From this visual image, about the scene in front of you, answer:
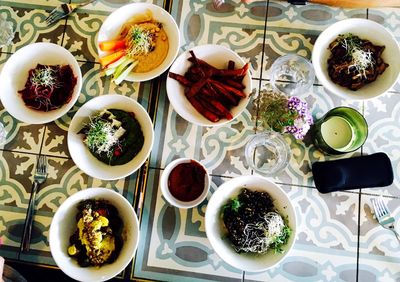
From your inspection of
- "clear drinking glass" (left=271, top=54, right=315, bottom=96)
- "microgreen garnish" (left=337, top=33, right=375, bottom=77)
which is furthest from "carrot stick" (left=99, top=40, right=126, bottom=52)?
"microgreen garnish" (left=337, top=33, right=375, bottom=77)

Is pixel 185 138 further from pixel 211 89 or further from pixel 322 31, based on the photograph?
pixel 322 31

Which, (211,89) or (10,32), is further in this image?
(10,32)

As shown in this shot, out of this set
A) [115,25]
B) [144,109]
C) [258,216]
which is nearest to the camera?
[258,216]

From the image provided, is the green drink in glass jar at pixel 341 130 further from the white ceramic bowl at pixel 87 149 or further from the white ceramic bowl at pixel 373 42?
the white ceramic bowl at pixel 87 149

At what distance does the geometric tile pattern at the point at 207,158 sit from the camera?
160 centimetres

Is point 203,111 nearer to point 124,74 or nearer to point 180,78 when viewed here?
point 180,78

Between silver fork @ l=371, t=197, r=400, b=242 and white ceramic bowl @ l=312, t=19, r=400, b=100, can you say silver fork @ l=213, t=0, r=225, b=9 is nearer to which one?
white ceramic bowl @ l=312, t=19, r=400, b=100

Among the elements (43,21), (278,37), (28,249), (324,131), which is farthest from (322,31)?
(28,249)

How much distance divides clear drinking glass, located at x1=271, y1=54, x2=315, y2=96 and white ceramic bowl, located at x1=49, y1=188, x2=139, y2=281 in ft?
2.38

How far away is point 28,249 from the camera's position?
162 centimetres

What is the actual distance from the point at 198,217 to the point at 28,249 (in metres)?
0.63

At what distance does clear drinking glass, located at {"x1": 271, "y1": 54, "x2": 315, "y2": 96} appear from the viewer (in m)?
1.70

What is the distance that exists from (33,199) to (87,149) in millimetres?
279

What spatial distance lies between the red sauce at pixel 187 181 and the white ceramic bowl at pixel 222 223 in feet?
0.30
